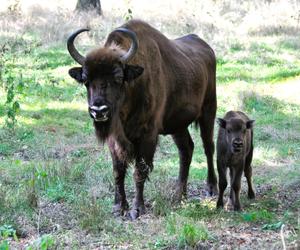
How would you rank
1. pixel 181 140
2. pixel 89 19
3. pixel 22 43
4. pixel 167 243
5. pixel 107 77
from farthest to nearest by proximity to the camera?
pixel 89 19 → pixel 22 43 → pixel 181 140 → pixel 107 77 → pixel 167 243

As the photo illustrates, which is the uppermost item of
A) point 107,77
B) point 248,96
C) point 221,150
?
point 107,77

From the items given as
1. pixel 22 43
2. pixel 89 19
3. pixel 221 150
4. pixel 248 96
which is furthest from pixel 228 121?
pixel 89 19

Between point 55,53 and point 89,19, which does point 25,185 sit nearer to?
point 55,53

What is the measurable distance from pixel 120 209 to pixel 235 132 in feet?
5.90

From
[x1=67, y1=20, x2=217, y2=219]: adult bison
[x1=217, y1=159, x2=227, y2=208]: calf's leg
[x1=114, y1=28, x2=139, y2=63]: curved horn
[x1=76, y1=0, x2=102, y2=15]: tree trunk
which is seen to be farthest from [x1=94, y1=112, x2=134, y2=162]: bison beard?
[x1=76, y1=0, x2=102, y2=15]: tree trunk

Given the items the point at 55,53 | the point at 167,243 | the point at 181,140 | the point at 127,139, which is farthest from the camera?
the point at 55,53

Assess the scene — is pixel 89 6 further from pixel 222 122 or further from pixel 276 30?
pixel 222 122

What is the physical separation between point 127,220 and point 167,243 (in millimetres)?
1861

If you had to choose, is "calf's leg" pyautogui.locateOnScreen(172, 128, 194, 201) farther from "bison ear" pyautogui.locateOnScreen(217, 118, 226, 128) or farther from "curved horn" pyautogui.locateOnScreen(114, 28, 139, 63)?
"curved horn" pyautogui.locateOnScreen(114, 28, 139, 63)

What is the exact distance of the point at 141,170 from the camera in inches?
332

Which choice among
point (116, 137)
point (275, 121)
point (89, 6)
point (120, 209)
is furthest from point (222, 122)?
point (89, 6)

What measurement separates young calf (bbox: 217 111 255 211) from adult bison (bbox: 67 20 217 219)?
0.73 meters

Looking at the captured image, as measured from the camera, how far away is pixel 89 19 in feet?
74.8

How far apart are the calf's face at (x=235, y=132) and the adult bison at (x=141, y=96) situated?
0.90 metres
